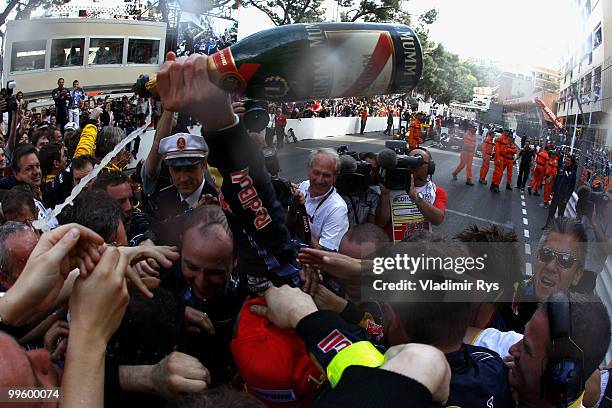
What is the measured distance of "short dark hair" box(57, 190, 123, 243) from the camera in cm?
236

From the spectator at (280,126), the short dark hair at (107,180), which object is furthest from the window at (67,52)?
the short dark hair at (107,180)

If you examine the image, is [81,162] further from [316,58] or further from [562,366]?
[562,366]

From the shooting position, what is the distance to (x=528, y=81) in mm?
3691

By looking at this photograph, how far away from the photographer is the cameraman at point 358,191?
3.88 m

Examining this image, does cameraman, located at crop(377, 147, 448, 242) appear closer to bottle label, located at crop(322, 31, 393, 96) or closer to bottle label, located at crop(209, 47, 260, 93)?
bottle label, located at crop(322, 31, 393, 96)

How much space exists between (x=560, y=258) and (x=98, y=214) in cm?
258

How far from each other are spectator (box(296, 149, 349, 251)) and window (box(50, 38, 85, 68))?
21.2m

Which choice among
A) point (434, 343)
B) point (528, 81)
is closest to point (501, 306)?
point (434, 343)

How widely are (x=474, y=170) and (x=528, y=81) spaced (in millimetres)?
12847

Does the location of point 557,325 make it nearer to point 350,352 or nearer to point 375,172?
point 350,352

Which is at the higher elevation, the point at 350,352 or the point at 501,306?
the point at 350,352

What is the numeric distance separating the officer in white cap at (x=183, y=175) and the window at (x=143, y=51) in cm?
1928

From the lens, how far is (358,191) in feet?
12.9

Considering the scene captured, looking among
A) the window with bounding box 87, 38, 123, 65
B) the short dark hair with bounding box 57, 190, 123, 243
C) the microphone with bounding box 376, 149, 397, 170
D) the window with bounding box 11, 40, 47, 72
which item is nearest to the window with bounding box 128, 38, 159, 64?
the window with bounding box 87, 38, 123, 65
